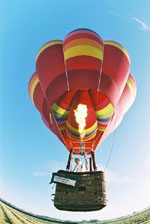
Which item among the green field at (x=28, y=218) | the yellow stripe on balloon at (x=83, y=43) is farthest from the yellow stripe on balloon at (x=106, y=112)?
the green field at (x=28, y=218)

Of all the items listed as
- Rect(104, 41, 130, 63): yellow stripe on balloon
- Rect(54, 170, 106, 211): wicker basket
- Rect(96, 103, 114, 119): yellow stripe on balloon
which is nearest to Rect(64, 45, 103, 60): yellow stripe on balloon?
Rect(104, 41, 130, 63): yellow stripe on balloon

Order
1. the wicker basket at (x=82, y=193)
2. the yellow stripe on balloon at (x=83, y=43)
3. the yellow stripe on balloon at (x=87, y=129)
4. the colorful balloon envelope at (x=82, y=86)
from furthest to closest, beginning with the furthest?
the yellow stripe on balloon at (x=87, y=129) < the yellow stripe on balloon at (x=83, y=43) < the colorful balloon envelope at (x=82, y=86) < the wicker basket at (x=82, y=193)

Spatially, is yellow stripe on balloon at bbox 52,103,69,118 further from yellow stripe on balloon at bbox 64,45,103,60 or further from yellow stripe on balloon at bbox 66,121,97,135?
yellow stripe on balloon at bbox 64,45,103,60

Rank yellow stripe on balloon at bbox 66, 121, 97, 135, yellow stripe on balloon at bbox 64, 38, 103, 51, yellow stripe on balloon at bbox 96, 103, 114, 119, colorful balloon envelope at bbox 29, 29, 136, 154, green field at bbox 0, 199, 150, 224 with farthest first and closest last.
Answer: green field at bbox 0, 199, 150, 224 < yellow stripe on balloon at bbox 66, 121, 97, 135 < yellow stripe on balloon at bbox 96, 103, 114, 119 < yellow stripe on balloon at bbox 64, 38, 103, 51 < colorful balloon envelope at bbox 29, 29, 136, 154

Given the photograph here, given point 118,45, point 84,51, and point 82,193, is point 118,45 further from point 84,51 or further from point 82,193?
point 82,193

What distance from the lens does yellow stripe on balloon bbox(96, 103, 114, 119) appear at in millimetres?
5435

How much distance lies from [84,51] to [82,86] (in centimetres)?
73

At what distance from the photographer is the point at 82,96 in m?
5.70

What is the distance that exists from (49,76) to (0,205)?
1176cm

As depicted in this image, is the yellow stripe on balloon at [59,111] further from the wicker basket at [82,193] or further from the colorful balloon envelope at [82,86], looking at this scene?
the wicker basket at [82,193]

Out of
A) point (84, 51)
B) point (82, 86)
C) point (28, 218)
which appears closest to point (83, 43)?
point (84, 51)

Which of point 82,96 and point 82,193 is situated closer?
point 82,193

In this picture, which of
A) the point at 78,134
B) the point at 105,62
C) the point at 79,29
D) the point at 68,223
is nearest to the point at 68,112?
the point at 78,134

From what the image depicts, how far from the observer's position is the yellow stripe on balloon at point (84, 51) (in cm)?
490
